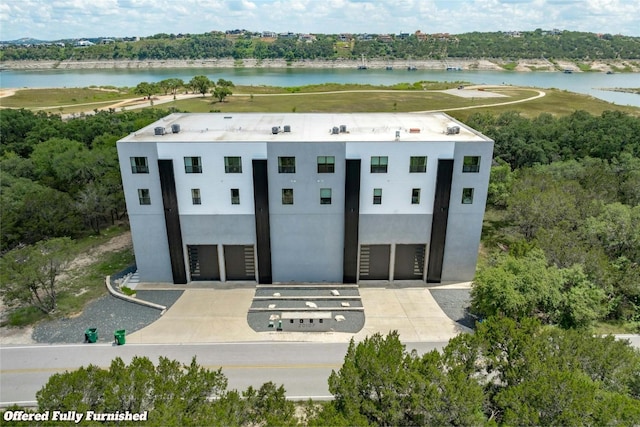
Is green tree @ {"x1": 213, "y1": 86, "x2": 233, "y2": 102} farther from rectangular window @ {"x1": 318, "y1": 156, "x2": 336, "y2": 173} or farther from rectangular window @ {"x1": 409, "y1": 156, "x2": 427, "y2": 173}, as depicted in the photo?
rectangular window @ {"x1": 409, "y1": 156, "x2": 427, "y2": 173}

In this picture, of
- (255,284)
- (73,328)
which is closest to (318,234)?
(255,284)

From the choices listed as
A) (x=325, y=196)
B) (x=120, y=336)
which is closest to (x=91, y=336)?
(x=120, y=336)

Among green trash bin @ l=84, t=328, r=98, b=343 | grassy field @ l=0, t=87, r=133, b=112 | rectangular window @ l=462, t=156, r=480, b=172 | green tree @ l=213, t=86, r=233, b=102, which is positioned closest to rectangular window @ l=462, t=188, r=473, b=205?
rectangular window @ l=462, t=156, r=480, b=172

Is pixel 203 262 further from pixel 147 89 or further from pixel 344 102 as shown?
pixel 147 89

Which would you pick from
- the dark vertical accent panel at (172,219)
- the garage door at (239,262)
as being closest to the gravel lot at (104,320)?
the dark vertical accent panel at (172,219)

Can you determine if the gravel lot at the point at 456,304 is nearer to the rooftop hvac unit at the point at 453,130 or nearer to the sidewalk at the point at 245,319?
the sidewalk at the point at 245,319

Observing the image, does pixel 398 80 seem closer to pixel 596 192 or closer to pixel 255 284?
pixel 596 192
